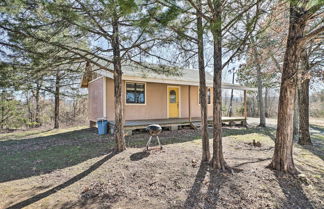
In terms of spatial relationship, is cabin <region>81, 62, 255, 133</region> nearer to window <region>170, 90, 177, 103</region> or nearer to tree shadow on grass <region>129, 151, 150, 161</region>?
window <region>170, 90, 177, 103</region>

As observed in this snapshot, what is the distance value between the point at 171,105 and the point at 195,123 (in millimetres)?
2045

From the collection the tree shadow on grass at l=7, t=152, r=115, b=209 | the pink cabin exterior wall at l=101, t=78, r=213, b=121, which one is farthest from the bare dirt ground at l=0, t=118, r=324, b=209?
the pink cabin exterior wall at l=101, t=78, r=213, b=121

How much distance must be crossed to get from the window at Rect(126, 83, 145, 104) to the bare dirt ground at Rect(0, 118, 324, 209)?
16.1 feet

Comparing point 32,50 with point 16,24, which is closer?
point 16,24

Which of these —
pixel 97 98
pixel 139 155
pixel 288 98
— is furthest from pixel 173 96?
pixel 288 98

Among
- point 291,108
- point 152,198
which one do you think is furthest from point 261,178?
point 152,198

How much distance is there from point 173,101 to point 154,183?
325 inches

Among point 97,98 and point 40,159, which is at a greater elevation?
point 97,98

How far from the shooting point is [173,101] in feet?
36.8

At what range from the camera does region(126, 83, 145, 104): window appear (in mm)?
9445

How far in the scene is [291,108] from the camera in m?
3.54

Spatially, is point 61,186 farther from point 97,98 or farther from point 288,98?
point 97,98

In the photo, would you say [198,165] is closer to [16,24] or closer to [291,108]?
[291,108]

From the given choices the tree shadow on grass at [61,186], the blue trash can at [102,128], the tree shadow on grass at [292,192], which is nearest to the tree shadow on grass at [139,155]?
the tree shadow on grass at [61,186]
